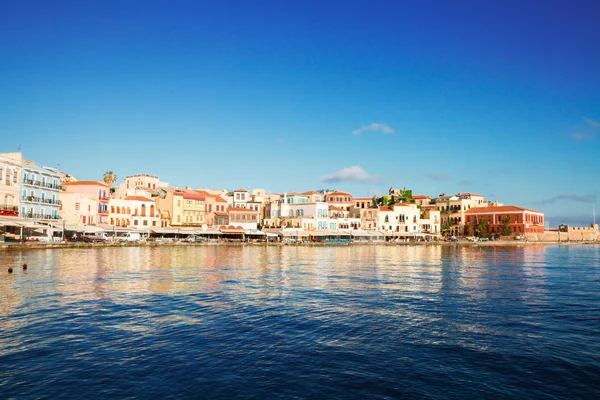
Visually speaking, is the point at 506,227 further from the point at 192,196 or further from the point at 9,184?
the point at 9,184

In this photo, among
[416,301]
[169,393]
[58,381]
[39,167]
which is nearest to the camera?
[169,393]

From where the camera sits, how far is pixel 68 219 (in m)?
72.1

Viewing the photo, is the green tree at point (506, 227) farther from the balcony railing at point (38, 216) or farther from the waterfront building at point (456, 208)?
the balcony railing at point (38, 216)

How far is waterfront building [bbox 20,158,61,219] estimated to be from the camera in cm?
5999

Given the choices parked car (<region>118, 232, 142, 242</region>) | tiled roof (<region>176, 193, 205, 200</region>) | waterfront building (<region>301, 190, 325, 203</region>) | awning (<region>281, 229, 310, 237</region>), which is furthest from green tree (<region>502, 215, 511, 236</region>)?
parked car (<region>118, 232, 142, 242</region>)

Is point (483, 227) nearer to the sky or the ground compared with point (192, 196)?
nearer to the ground

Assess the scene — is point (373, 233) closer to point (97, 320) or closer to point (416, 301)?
point (416, 301)

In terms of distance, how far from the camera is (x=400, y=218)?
111 m

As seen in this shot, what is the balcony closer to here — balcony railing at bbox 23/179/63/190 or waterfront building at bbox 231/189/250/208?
balcony railing at bbox 23/179/63/190

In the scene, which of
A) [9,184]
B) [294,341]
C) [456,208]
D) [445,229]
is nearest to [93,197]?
[9,184]

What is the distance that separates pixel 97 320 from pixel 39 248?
45.9 meters

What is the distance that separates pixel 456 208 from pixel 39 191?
4090 inches

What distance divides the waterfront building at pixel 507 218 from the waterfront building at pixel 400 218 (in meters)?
22.9

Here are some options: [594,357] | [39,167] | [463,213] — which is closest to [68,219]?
[39,167]
